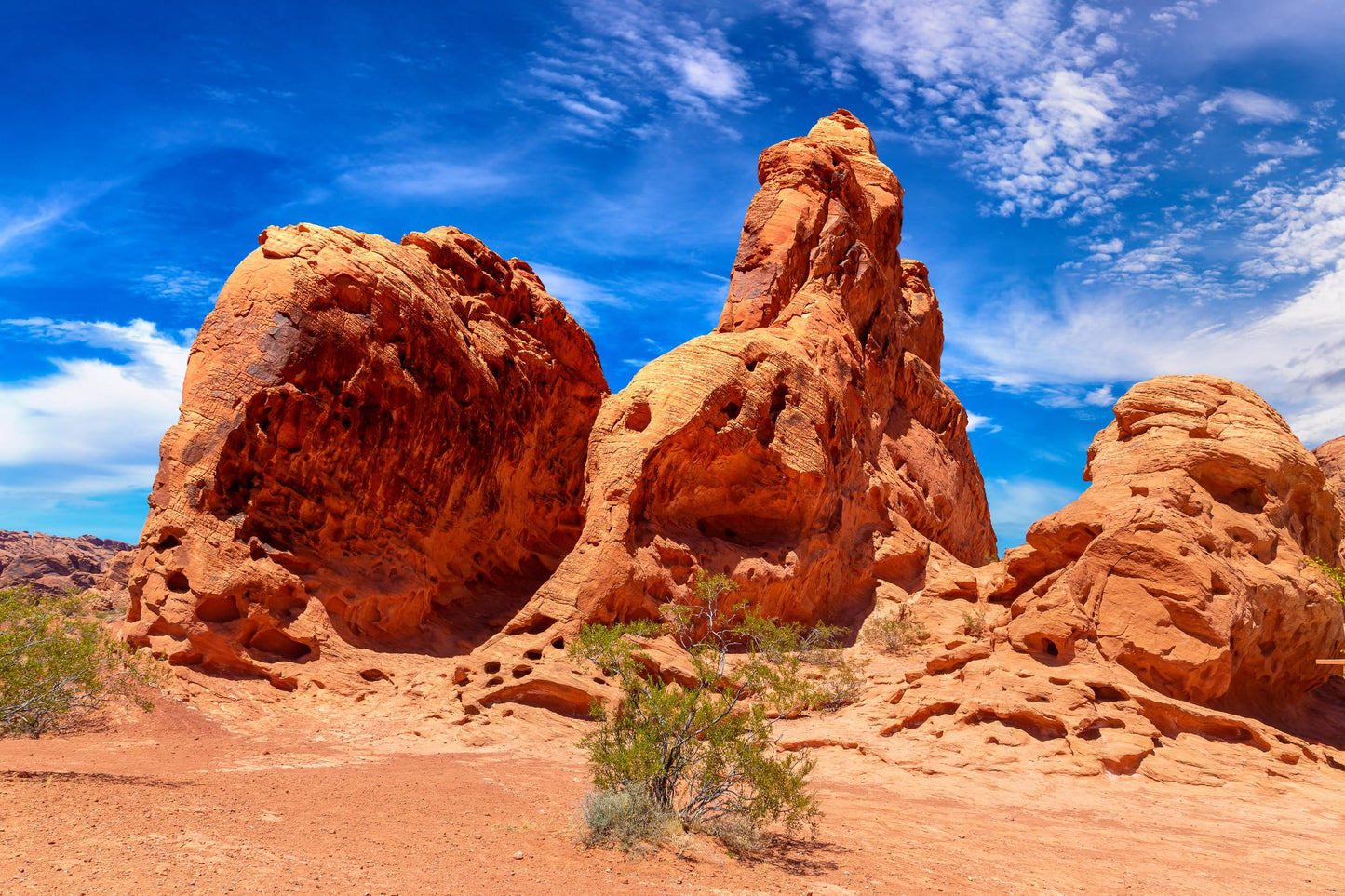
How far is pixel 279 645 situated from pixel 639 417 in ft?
29.3

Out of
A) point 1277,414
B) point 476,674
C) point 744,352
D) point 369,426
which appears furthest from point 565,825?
point 1277,414

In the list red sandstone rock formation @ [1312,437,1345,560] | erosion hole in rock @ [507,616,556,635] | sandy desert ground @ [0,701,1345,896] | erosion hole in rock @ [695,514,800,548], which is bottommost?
sandy desert ground @ [0,701,1345,896]

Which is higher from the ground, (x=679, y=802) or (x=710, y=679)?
(x=710, y=679)

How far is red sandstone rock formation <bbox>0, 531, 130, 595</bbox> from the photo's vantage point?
4384 cm

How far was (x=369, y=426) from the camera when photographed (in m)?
19.8

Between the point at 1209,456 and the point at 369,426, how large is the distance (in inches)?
728

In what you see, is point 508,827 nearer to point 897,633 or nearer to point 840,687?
point 840,687

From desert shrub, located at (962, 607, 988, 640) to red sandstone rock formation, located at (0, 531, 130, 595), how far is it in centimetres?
3332

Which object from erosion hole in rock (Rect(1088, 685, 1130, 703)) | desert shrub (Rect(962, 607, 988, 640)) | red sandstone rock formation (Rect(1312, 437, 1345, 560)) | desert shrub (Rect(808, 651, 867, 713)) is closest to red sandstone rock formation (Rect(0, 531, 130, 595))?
desert shrub (Rect(808, 651, 867, 713))

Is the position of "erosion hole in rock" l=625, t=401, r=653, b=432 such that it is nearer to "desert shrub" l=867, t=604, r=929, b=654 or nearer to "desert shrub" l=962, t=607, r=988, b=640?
"desert shrub" l=867, t=604, r=929, b=654

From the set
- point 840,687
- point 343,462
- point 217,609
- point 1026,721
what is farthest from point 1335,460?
point 217,609

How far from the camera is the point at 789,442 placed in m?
21.8

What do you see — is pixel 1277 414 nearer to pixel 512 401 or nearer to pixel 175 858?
pixel 512 401

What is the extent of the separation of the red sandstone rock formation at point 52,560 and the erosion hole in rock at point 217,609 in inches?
931
